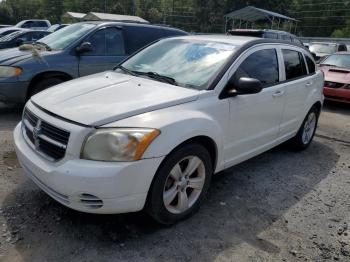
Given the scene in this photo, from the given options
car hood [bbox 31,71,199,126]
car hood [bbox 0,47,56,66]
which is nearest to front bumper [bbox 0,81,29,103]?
car hood [bbox 0,47,56,66]

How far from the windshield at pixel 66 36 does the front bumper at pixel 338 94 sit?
6.23 meters

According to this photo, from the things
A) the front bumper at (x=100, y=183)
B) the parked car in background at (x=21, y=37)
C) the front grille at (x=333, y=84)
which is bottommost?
the front grille at (x=333, y=84)

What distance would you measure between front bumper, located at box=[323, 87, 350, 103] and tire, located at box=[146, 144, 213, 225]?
6.99 m

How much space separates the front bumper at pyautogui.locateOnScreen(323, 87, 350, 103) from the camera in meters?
9.15

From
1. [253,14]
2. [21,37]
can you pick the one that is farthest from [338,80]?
[253,14]

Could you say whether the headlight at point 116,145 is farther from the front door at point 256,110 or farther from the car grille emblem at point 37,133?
the front door at point 256,110

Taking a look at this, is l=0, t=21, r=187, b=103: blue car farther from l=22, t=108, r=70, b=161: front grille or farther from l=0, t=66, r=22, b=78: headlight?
l=22, t=108, r=70, b=161: front grille

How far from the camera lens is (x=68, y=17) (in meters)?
47.3

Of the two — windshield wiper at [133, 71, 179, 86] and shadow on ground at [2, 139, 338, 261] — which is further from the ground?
windshield wiper at [133, 71, 179, 86]

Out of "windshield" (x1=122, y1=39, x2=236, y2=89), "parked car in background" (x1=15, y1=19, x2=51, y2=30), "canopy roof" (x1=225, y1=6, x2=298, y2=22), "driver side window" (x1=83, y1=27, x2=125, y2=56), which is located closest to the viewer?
"windshield" (x1=122, y1=39, x2=236, y2=89)

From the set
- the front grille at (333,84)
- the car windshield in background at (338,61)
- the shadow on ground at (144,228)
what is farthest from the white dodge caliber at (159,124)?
the car windshield in background at (338,61)

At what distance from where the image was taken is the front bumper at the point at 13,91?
593cm

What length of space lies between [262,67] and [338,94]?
5.92 metres

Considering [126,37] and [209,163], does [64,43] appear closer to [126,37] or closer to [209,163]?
[126,37]
